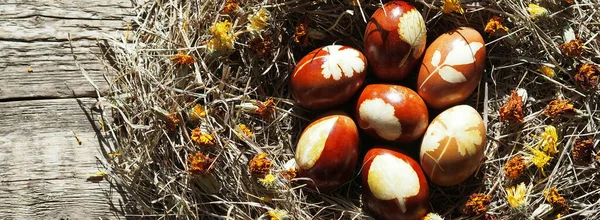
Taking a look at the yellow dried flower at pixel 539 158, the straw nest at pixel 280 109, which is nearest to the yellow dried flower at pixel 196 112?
the straw nest at pixel 280 109

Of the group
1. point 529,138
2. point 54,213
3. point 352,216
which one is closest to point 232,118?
point 352,216

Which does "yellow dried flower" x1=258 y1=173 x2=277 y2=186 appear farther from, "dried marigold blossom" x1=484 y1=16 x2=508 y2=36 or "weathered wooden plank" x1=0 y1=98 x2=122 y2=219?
"dried marigold blossom" x1=484 y1=16 x2=508 y2=36

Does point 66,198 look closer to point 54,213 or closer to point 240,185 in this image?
point 54,213

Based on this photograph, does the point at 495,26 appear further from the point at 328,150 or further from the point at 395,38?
the point at 328,150

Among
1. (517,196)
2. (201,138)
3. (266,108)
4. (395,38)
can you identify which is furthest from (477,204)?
(201,138)

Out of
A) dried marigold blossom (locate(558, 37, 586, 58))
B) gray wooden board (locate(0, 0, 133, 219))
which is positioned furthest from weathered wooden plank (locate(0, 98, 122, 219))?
dried marigold blossom (locate(558, 37, 586, 58))

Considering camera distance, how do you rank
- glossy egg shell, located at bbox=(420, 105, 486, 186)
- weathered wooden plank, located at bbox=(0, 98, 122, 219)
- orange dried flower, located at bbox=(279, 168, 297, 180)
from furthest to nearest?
weathered wooden plank, located at bbox=(0, 98, 122, 219)
orange dried flower, located at bbox=(279, 168, 297, 180)
glossy egg shell, located at bbox=(420, 105, 486, 186)

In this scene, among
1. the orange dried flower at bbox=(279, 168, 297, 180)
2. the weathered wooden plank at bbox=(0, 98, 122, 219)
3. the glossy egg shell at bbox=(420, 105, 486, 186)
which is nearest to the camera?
the glossy egg shell at bbox=(420, 105, 486, 186)

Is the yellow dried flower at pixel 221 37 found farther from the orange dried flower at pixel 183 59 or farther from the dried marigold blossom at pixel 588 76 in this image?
the dried marigold blossom at pixel 588 76
